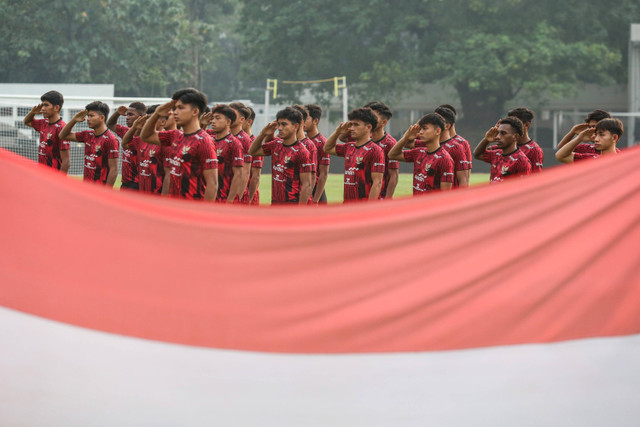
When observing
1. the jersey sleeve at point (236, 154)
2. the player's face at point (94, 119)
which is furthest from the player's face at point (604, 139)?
the player's face at point (94, 119)

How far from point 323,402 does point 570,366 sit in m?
0.98

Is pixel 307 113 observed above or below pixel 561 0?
below

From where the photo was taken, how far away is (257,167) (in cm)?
1141

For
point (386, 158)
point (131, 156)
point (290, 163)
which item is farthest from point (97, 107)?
point (386, 158)

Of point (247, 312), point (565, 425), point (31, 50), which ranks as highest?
point (31, 50)

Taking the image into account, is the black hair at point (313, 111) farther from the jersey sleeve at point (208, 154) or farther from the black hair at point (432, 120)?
the jersey sleeve at point (208, 154)

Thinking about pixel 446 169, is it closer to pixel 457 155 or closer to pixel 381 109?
pixel 457 155

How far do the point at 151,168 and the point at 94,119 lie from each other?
1568 mm

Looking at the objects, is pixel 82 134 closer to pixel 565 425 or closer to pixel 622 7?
pixel 565 425

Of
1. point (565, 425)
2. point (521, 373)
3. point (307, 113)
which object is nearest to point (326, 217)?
point (521, 373)

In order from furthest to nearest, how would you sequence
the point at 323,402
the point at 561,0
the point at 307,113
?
1. the point at 561,0
2. the point at 307,113
3. the point at 323,402

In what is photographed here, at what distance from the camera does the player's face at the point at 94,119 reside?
11.0 metres

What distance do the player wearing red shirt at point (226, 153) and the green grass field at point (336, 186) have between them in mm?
9096

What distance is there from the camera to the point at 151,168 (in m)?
9.90
